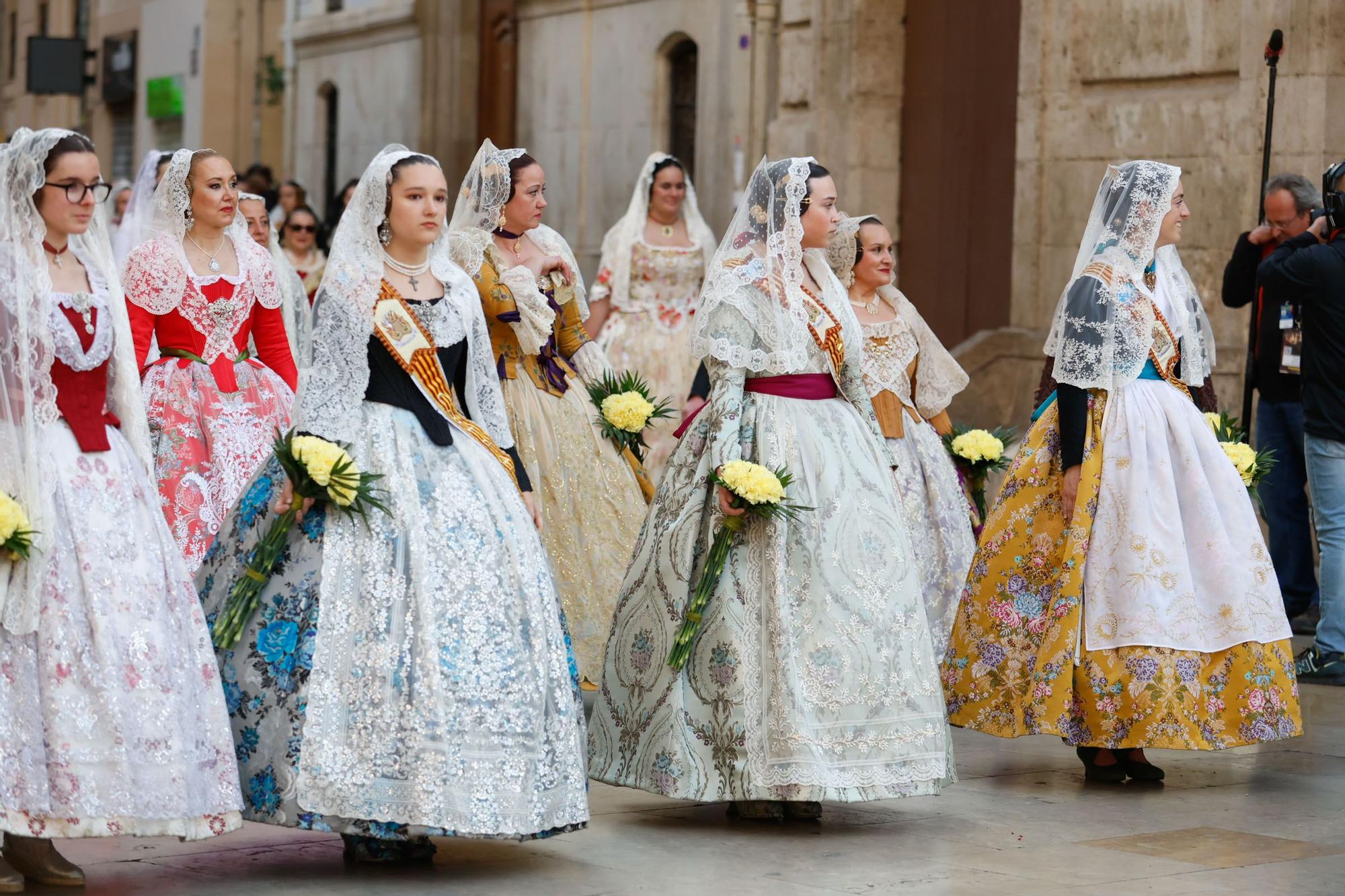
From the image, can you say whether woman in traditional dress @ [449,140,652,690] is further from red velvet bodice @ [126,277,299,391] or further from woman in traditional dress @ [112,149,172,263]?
woman in traditional dress @ [112,149,172,263]

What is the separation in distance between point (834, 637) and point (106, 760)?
2166 mm

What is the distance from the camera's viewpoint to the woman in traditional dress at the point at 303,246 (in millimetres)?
14367

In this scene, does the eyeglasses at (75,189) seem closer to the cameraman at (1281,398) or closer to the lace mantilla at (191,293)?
the lace mantilla at (191,293)

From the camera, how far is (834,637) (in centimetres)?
649

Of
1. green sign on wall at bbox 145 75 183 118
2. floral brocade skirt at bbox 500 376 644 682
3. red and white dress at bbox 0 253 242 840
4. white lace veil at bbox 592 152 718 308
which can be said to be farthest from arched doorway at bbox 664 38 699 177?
red and white dress at bbox 0 253 242 840

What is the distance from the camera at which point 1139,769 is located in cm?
740

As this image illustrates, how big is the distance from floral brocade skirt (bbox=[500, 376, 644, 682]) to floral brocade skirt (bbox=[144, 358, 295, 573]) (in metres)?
1.06

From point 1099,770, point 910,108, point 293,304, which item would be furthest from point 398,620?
point 910,108

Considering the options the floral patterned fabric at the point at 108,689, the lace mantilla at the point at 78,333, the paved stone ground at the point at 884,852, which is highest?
the lace mantilla at the point at 78,333

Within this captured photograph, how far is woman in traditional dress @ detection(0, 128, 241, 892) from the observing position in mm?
5281

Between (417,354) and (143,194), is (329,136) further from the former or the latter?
(417,354)

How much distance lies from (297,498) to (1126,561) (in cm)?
287

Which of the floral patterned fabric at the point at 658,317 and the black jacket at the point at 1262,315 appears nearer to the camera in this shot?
the black jacket at the point at 1262,315

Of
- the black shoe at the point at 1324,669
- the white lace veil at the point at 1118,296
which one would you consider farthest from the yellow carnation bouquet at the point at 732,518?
the black shoe at the point at 1324,669
